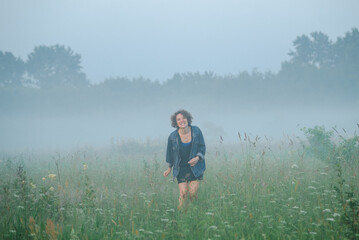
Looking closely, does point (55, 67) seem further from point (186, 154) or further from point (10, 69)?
point (186, 154)

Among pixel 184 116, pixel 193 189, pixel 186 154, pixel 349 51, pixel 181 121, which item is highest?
pixel 349 51

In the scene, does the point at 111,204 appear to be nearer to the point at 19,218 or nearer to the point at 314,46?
the point at 19,218

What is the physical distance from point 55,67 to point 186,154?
5242 cm

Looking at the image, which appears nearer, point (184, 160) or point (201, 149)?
point (201, 149)

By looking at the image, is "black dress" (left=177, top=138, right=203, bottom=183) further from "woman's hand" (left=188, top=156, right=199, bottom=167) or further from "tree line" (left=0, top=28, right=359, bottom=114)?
"tree line" (left=0, top=28, right=359, bottom=114)

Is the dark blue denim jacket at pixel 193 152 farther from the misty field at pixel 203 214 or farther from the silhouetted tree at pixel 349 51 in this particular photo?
the silhouetted tree at pixel 349 51

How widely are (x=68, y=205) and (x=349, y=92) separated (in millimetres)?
40581

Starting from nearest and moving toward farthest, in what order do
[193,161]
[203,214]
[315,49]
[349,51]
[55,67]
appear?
1. [203,214]
2. [193,161]
3. [349,51]
4. [315,49]
5. [55,67]

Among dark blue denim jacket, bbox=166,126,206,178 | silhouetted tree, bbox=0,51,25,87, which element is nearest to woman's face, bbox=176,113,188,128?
dark blue denim jacket, bbox=166,126,206,178

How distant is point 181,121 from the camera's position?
261 inches

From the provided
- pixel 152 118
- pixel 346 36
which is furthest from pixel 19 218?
pixel 346 36

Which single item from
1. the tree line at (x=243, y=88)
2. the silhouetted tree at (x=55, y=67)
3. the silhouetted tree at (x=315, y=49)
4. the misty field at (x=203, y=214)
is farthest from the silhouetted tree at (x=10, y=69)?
the misty field at (x=203, y=214)

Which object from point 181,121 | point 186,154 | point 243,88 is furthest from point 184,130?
point 243,88

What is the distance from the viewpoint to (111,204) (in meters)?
6.78
